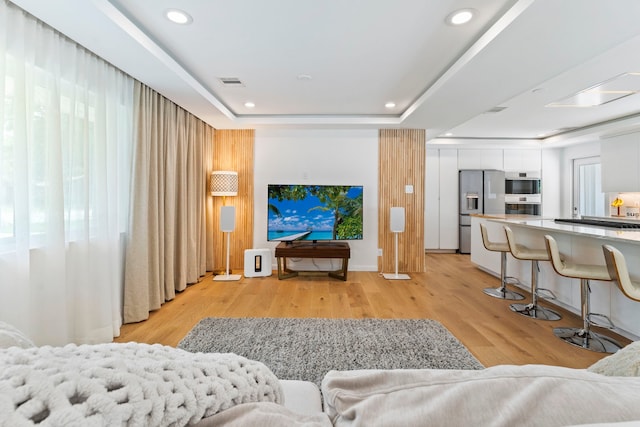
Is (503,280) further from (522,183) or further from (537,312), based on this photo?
(522,183)

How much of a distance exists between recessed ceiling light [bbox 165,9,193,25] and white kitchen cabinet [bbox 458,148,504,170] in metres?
5.96

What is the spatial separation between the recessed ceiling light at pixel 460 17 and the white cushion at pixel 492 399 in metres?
2.32

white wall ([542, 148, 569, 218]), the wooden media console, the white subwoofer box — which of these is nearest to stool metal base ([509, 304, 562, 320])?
the wooden media console

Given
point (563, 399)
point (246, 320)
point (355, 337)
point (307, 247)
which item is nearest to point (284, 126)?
point (307, 247)

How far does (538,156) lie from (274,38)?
672 centimetres

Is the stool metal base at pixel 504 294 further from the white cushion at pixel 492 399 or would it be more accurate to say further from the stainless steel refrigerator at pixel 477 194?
the white cushion at pixel 492 399

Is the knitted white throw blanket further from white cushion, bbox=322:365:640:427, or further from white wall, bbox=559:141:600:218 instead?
white wall, bbox=559:141:600:218

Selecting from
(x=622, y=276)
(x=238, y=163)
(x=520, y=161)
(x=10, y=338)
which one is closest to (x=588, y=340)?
(x=622, y=276)

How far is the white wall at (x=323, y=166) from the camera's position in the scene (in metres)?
4.89

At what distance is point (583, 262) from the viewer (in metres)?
2.85

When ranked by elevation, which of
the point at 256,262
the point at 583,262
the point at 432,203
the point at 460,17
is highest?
the point at 460,17

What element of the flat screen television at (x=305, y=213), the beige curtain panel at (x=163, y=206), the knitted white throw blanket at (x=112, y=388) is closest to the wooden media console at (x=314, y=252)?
the flat screen television at (x=305, y=213)

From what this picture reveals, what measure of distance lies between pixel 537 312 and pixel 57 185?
442 centimetres

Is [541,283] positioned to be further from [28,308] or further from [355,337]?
[28,308]
